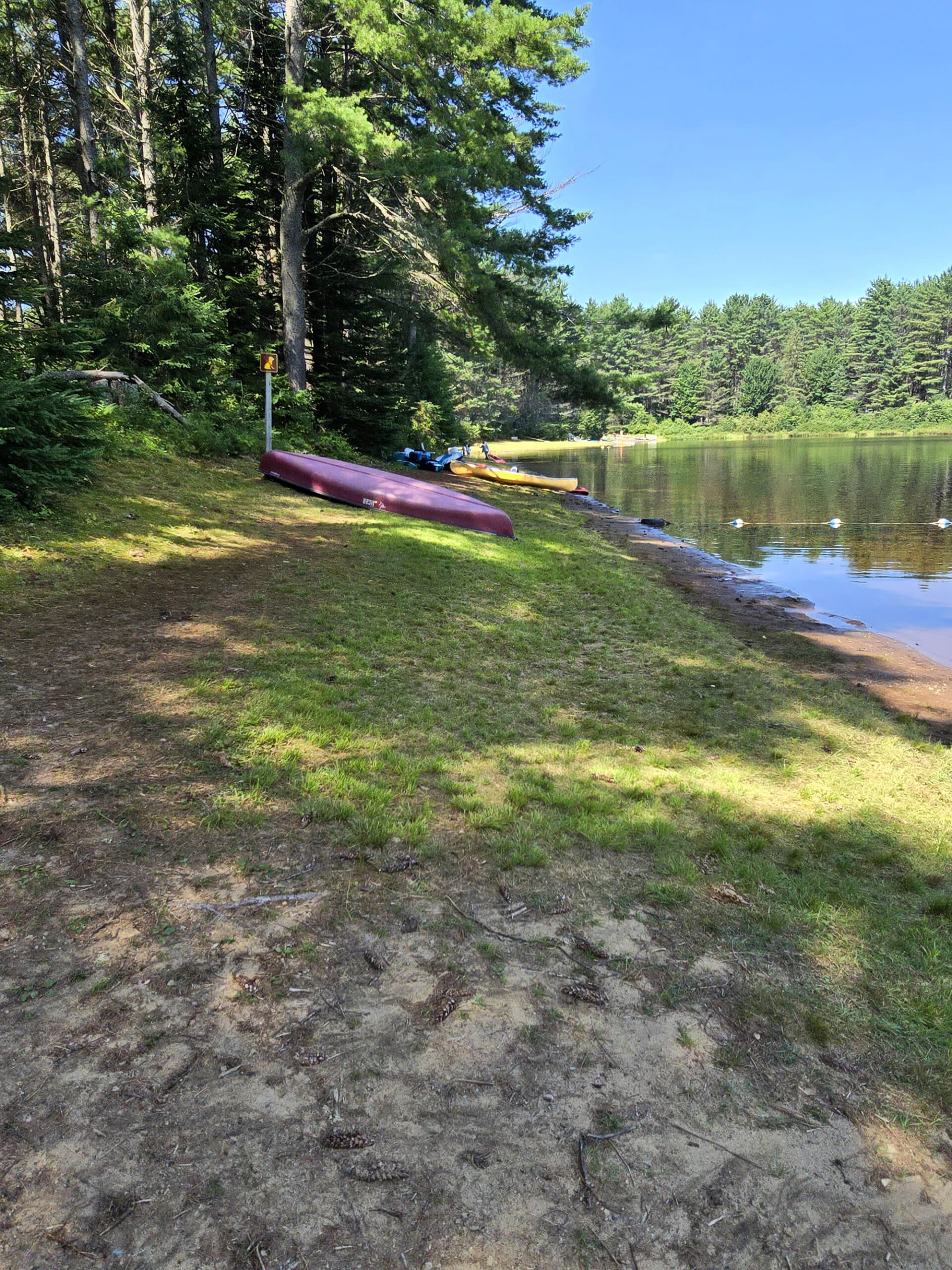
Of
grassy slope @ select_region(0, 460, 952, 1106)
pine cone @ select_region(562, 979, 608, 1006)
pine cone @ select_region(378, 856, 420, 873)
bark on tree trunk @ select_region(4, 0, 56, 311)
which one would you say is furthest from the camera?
bark on tree trunk @ select_region(4, 0, 56, 311)

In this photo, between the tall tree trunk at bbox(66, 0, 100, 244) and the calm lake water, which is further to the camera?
the tall tree trunk at bbox(66, 0, 100, 244)

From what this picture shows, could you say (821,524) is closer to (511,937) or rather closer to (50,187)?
(511,937)

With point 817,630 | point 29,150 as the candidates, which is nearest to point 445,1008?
point 817,630

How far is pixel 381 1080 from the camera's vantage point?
Result: 7.14 ft

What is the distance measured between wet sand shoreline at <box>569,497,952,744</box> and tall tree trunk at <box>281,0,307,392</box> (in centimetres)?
908

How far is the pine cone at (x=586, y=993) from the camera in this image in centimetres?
260

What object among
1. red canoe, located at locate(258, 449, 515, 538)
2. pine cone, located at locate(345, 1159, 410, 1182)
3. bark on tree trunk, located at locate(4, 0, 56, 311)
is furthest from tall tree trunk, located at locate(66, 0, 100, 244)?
pine cone, located at locate(345, 1159, 410, 1182)

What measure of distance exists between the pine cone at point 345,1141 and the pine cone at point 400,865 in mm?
1294

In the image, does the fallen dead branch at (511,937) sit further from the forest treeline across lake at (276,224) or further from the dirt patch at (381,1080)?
the forest treeline across lake at (276,224)

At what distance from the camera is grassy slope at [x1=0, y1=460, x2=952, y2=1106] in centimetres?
313

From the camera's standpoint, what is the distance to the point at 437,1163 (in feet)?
6.34

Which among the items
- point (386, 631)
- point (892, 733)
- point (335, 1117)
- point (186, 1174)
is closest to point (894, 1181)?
point (335, 1117)

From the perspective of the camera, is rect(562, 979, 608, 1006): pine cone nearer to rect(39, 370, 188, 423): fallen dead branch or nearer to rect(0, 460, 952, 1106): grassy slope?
rect(0, 460, 952, 1106): grassy slope

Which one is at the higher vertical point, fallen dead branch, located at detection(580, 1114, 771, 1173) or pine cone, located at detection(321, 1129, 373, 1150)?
pine cone, located at detection(321, 1129, 373, 1150)
